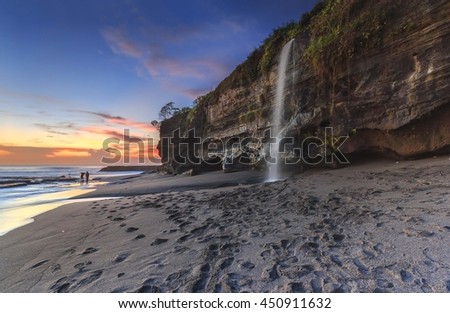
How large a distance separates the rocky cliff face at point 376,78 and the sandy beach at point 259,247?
9.52ft

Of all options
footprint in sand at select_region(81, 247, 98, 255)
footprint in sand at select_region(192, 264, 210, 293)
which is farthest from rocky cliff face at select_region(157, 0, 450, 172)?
footprint in sand at select_region(81, 247, 98, 255)

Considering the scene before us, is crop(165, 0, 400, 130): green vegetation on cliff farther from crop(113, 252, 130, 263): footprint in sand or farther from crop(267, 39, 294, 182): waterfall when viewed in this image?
crop(113, 252, 130, 263): footprint in sand

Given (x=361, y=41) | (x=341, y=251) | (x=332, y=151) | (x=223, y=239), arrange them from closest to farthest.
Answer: (x=341, y=251)
(x=223, y=239)
(x=361, y=41)
(x=332, y=151)

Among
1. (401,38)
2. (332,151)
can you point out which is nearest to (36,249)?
(332,151)

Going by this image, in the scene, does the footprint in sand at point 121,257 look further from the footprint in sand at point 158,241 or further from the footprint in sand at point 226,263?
the footprint in sand at point 226,263

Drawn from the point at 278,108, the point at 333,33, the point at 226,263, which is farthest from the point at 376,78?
the point at 226,263

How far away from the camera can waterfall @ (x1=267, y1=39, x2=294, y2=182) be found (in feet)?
38.9

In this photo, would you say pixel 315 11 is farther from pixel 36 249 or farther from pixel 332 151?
pixel 36 249

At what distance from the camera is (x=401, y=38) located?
7.79m

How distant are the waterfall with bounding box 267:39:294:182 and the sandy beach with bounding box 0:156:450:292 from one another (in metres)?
6.10

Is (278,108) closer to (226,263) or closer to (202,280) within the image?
(226,263)

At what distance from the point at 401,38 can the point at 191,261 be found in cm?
→ 919

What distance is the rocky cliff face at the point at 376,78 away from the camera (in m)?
7.14

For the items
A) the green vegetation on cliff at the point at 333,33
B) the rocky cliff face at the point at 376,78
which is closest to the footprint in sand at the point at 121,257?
the rocky cliff face at the point at 376,78
